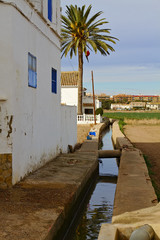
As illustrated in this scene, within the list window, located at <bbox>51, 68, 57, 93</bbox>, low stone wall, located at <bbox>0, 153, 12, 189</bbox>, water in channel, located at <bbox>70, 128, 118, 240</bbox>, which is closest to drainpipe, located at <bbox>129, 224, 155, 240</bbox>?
water in channel, located at <bbox>70, 128, 118, 240</bbox>

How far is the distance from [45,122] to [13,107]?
117 inches

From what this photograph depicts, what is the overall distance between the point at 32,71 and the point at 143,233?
570cm

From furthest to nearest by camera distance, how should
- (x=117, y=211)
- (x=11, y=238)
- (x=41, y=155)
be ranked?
(x=41, y=155), (x=117, y=211), (x=11, y=238)

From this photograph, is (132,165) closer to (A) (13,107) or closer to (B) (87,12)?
(A) (13,107)

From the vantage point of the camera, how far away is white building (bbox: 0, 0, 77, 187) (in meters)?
6.70

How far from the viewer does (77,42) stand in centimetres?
2980

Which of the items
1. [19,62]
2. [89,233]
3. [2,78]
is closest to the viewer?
[89,233]

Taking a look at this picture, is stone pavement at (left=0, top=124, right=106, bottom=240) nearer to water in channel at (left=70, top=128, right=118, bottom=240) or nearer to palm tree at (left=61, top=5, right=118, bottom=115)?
water in channel at (left=70, top=128, right=118, bottom=240)

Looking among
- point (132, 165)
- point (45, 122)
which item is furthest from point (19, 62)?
point (132, 165)

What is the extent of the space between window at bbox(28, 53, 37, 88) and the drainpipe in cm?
510

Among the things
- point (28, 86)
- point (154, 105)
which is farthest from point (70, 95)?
point (154, 105)

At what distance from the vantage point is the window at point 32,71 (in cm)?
808

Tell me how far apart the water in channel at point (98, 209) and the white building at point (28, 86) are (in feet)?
6.21

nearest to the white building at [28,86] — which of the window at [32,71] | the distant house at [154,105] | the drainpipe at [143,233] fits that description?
the window at [32,71]
